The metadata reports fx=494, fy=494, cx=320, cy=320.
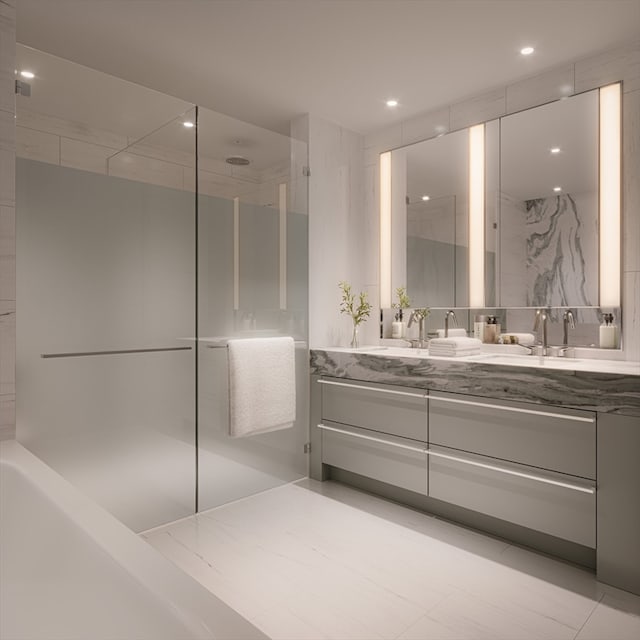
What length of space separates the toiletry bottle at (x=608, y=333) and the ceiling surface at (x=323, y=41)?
136cm

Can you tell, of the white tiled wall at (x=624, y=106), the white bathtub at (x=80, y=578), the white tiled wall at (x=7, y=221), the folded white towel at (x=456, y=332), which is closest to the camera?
the white bathtub at (x=80, y=578)

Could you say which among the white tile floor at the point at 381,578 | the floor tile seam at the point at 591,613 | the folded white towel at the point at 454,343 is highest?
the folded white towel at the point at 454,343

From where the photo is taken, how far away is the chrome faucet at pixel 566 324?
266cm

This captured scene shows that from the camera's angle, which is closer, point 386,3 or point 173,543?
point 386,3

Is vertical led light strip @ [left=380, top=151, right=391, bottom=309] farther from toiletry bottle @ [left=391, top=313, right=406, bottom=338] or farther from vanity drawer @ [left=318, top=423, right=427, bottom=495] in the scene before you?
vanity drawer @ [left=318, top=423, right=427, bottom=495]

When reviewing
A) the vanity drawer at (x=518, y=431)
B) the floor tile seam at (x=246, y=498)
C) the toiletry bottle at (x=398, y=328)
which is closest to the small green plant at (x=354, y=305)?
the toiletry bottle at (x=398, y=328)

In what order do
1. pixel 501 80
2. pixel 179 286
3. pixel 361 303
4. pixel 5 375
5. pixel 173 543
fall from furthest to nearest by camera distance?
pixel 361 303, pixel 501 80, pixel 179 286, pixel 173 543, pixel 5 375

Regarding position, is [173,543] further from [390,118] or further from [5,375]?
[390,118]

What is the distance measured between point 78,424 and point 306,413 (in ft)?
4.73

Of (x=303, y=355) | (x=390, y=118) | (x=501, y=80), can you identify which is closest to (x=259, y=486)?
(x=303, y=355)

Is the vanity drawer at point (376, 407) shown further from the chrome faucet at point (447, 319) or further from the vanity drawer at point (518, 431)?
the chrome faucet at point (447, 319)

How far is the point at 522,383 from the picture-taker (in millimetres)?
2227

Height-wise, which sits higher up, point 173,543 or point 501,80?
point 501,80

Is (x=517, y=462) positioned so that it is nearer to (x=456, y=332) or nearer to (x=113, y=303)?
(x=456, y=332)
